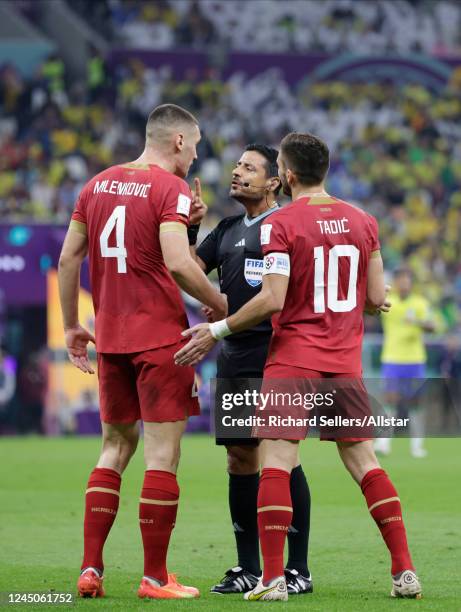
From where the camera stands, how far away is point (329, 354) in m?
6.15

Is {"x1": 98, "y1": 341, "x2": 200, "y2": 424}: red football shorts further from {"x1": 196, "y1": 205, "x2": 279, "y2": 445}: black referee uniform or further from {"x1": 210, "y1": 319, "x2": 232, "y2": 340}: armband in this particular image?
{"x1": 196, "y1": 205, "x2": 279, "y2": 445}: black referee uniform

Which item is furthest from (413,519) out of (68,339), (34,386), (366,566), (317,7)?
(317,7)

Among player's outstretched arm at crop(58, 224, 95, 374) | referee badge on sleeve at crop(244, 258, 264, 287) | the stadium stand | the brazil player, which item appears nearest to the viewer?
player's outstretched arm at crop(58, 224, 95, 374)

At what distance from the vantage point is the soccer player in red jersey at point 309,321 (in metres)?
5.98

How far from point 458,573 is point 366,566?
60cm

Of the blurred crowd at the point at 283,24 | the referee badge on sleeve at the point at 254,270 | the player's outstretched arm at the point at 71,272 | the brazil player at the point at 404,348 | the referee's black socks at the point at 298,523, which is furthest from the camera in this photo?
the blurred crowd at the point at 283,24

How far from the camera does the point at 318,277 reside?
241 inches

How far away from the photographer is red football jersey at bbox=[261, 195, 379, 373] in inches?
240

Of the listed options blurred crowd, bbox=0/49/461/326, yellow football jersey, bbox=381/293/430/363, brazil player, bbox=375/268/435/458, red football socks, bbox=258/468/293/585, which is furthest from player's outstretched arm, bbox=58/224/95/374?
blurred crowd, bbox=0/49/461/326

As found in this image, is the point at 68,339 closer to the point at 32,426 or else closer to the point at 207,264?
the point at 207,264

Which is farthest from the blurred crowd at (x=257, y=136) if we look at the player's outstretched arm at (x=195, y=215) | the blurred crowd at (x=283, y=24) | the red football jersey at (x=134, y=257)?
the red football jersey at (x=134, y=257)

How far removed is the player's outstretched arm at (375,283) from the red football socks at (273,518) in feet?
3.43

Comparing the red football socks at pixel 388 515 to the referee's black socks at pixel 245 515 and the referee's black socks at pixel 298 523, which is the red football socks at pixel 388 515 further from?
the referee's black socks at pixel 245 515

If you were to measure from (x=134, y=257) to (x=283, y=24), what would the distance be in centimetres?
2598
